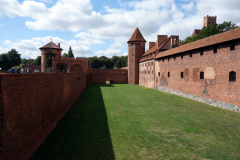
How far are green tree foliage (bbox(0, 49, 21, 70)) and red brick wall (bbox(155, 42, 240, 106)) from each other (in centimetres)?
5969

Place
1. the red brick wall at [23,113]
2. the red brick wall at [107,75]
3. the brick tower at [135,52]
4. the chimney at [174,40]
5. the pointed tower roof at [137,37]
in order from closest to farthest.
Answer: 1. the red brick wall at [23,113]
2. the chimney at [174,40]
3. the pointed tower roof at [137,37]
4. the brick tower at [135,52]
5. the red brick wall at [107,75]

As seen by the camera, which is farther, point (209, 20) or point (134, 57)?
point (209, 20)

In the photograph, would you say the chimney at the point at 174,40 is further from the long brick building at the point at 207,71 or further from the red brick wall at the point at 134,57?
the red brick wall at the point at 134,57

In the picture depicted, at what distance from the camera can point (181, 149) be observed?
21.2 feet

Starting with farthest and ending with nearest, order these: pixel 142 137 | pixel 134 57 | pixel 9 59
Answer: pixel 9 59
pixel 134 57
pixel 142 137

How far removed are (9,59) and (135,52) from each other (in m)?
47.3

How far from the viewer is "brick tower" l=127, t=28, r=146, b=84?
41438 mm

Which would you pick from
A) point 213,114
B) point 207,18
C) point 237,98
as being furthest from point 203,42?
point 207,18

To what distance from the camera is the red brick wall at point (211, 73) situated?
12.7 metres

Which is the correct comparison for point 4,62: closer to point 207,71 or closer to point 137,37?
point 137,37

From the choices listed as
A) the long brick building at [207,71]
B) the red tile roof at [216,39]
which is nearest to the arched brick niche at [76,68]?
the long brick building at [207,71]

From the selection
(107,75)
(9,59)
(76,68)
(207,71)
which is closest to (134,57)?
(107,75)

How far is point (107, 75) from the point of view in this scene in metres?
44.9

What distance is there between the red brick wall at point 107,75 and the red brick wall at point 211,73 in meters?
24.3
